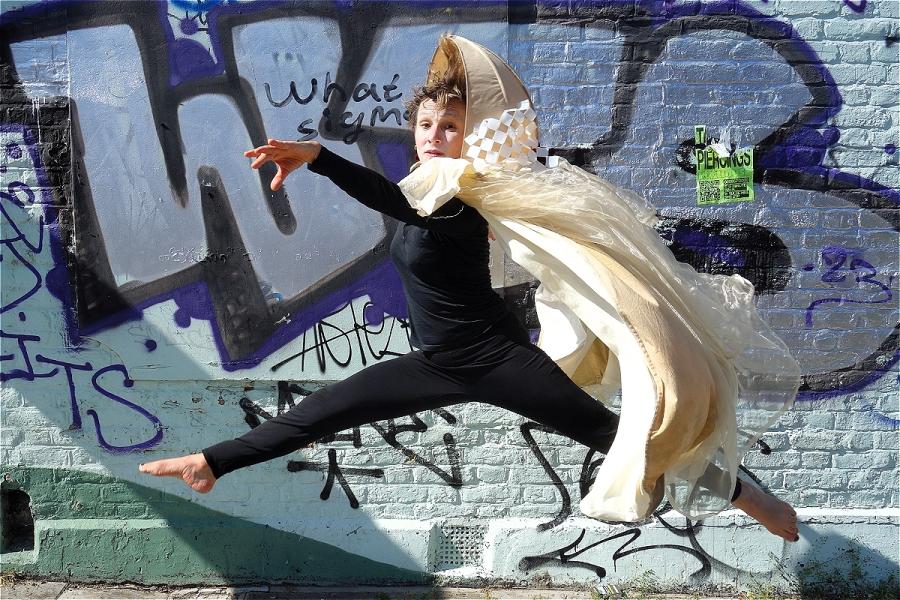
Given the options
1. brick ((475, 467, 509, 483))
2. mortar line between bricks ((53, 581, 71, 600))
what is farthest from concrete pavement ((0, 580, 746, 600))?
brick ((475, 467, 509, 483))

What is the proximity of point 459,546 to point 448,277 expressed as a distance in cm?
228

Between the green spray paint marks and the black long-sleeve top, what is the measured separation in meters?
2.18

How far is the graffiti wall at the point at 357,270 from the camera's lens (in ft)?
15.1

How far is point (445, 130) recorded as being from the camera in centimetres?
297

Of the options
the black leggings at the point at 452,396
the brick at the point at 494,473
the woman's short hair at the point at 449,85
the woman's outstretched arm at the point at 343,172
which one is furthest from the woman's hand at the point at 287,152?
the brick at the point at 494,473

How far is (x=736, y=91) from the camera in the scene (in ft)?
15.3

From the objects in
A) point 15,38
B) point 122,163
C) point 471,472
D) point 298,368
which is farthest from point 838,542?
point 15,38

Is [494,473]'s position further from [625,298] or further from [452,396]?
[625,298]

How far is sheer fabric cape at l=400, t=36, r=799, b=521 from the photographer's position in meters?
2.78

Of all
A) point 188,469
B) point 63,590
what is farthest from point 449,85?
point 63,590

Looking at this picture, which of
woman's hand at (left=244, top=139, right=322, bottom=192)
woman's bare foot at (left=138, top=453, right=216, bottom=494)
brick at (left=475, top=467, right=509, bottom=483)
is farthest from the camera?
brick at (left=475, top=467, right=509, bottom=483)

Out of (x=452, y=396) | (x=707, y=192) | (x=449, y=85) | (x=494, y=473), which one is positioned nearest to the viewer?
(x=449, y=85)

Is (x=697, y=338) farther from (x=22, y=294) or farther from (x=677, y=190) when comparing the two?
(x=22, y=294)

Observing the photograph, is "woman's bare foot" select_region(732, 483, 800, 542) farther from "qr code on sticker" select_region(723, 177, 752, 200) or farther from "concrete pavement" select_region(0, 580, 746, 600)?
"qr code on sticker" select_region(723, 177, 752, 200)
